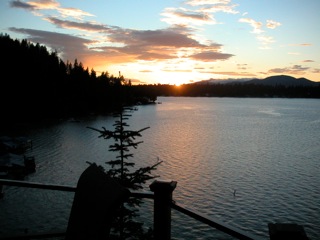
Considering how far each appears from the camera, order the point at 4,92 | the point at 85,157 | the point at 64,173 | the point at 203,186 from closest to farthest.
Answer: the point at 203,186 → the point at 64,173 → the point at 85,157 → the point at 4,92

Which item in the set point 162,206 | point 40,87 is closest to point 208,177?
point 162,206

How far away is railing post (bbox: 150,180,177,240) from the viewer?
11.5 ft

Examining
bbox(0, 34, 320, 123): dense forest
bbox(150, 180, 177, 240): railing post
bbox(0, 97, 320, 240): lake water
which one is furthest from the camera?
bbox(0, 34, 320, 123): dense forest

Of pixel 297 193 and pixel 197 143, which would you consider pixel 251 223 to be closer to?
pixel 297 193

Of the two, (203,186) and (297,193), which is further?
(203,186)

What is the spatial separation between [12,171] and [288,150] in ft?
156

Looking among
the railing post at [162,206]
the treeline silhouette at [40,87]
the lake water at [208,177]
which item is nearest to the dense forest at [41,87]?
the treeline silhouette at [40,87]

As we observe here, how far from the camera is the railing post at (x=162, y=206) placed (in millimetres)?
3520

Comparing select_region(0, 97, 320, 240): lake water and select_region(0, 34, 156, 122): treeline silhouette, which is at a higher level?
select_region(0, 34, 156, 122): treeline silhouette

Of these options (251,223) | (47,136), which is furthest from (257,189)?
(47,136)

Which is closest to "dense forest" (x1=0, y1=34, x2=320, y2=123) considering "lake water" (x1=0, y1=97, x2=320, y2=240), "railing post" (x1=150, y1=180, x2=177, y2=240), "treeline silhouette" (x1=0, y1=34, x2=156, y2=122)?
"treeline silhouette" (x1=0, y1=34, x2=156, y2=122)

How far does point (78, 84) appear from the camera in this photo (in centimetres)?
11369

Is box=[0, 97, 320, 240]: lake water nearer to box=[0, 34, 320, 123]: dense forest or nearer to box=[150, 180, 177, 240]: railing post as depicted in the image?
box=[0, 34, 320, 123]: dense forest

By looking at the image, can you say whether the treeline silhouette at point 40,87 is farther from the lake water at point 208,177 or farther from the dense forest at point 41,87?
the lake water at point 208,177
